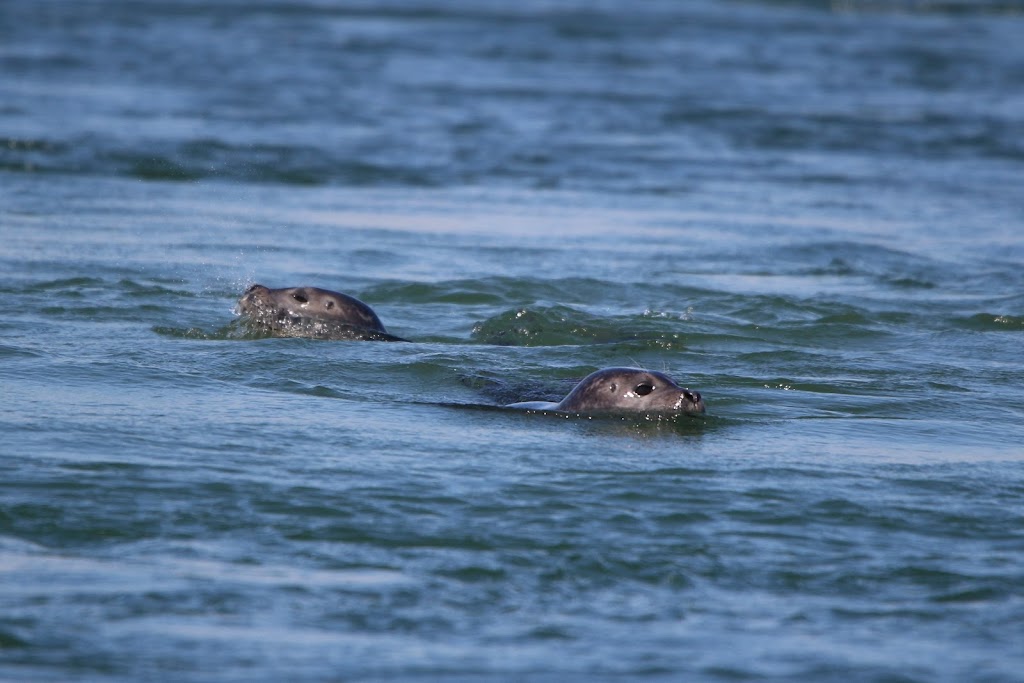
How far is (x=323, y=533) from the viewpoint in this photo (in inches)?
272

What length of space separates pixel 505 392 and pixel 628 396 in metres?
1.00

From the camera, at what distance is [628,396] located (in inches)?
367

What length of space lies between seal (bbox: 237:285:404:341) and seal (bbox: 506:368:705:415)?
2405mm

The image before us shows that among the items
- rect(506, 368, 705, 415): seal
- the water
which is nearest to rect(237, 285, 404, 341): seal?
the water

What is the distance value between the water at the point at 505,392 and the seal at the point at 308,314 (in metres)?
0.21

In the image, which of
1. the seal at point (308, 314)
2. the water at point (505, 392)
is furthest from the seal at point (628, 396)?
the seal at point (308, 314)

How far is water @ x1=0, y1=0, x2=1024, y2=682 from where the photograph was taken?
6.04 m

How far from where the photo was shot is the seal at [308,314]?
1151cm

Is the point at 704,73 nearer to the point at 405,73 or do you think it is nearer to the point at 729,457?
the point at 405,73

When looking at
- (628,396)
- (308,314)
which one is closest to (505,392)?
(628,396)

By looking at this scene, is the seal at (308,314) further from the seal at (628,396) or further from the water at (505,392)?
the seal at (628,396)

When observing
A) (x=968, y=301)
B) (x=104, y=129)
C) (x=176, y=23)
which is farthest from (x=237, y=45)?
(x=968, y=301)

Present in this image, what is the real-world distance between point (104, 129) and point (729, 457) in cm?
1590

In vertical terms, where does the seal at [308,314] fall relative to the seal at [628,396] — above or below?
above
